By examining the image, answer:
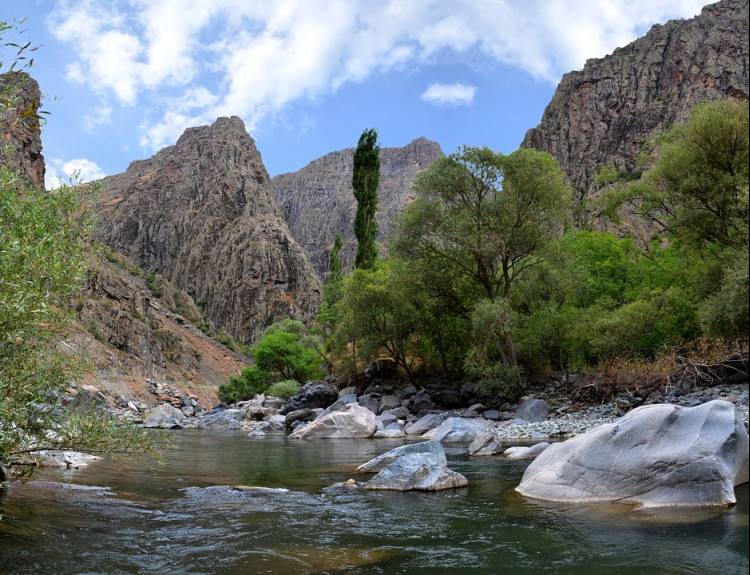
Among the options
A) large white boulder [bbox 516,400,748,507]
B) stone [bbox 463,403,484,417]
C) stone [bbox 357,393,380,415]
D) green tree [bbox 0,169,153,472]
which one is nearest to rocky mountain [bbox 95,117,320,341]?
stone [bbox 357,393,380,415]

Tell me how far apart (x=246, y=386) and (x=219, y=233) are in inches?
4396

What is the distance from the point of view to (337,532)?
29.9ft

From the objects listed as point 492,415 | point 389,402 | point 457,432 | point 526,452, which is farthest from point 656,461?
point 389,402

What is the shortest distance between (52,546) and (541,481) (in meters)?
8.21

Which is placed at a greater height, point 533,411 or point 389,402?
point 389,402

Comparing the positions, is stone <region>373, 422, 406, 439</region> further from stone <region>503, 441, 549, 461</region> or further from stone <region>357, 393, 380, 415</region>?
stone <region>503, 441, 549, 461</region>

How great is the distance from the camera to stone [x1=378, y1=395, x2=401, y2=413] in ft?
118

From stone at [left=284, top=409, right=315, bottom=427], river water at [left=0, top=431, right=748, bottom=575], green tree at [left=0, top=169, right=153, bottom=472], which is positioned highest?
green tree at [left=0, top=169, right=153, bottom=472]

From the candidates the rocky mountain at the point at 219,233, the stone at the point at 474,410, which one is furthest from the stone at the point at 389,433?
the rocky mountain at the point at 219,233

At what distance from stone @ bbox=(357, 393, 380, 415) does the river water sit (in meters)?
22.5

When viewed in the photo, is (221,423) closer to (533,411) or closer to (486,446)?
(533,411)

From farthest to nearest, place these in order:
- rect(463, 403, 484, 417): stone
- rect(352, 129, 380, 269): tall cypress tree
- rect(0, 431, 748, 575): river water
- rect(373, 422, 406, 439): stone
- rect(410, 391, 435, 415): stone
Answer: rect(352, 129, 380, 269): tall cypress tree → rect(410, 391, 435, 415): stone → rect(463, 403, 484, 417): stone → rect(373, 422, 406, 439): stone → rect(0, 431, 748, 575): river water

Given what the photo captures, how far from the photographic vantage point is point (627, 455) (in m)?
10.2

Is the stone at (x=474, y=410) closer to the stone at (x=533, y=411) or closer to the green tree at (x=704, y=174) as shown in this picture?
the stone at (x=533, y=411)
